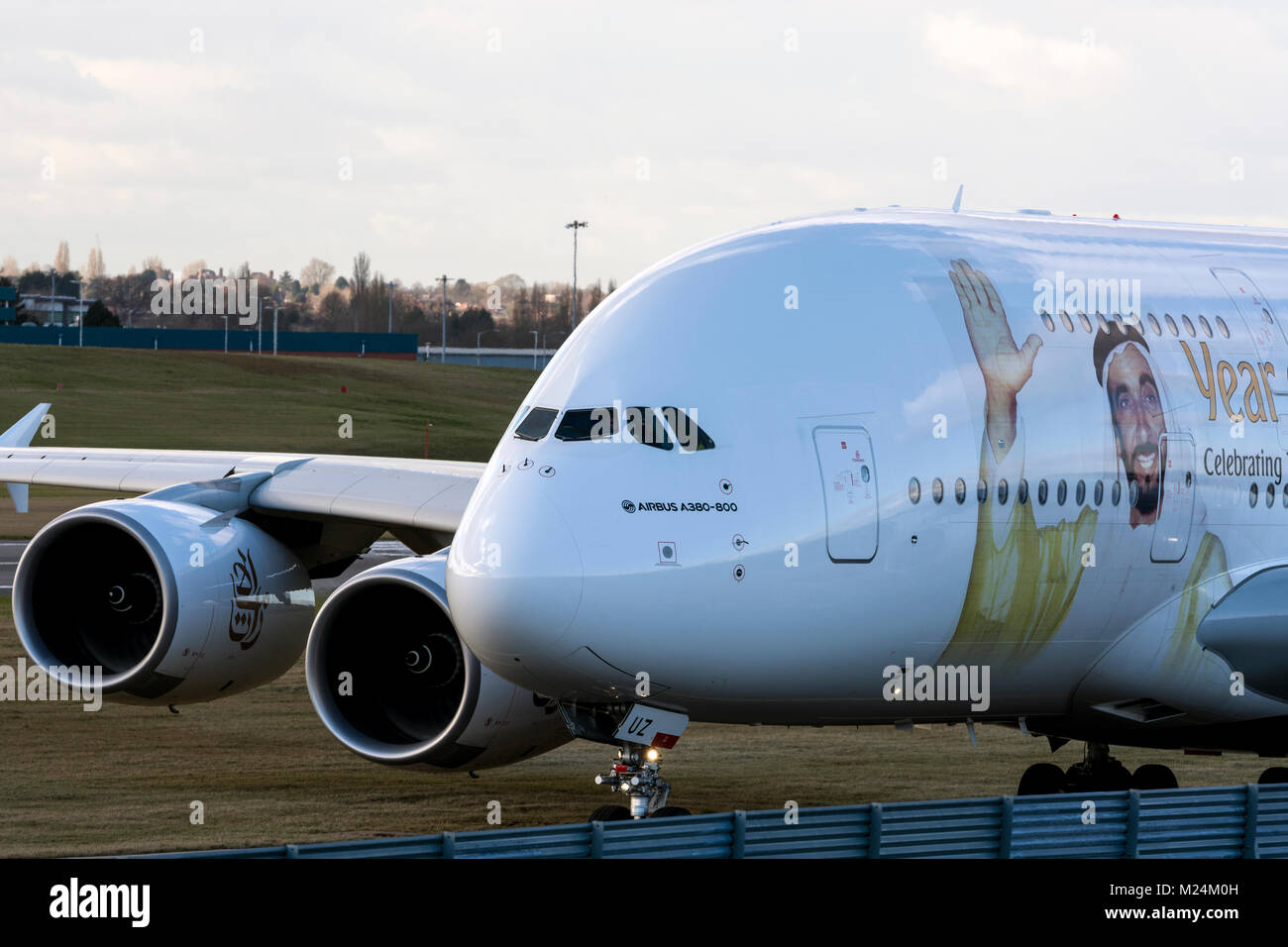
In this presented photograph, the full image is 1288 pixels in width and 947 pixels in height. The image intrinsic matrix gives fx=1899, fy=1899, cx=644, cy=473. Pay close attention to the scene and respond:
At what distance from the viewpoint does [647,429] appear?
12.6 m

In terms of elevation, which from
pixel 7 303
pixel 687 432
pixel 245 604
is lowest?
pixel 245 604

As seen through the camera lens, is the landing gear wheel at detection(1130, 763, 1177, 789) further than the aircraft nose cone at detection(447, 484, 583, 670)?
Yes

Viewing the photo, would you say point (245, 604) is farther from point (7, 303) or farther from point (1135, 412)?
point (7, 303)

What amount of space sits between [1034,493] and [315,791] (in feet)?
27.5

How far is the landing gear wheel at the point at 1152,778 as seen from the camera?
60.6 ft

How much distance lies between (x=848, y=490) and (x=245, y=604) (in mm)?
7280

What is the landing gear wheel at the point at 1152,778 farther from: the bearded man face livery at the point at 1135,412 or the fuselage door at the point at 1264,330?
the bearded man face livery at the point at 1135,412

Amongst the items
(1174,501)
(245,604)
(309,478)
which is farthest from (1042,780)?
(245,604)

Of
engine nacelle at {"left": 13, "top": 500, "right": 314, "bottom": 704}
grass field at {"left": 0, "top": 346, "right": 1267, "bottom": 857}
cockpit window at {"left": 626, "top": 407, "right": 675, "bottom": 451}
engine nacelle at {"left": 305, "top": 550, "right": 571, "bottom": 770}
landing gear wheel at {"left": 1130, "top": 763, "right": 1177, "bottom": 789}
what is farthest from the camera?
landing gear wheel at {"left": 1130, "top": 763, "right": 1177, "bottom": 789}

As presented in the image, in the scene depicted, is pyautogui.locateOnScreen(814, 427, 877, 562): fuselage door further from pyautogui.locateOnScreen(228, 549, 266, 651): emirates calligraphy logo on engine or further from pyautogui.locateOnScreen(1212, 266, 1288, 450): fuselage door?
pyautogui.locateOnScreen(228, 549, 266, 651): emirates calligraphy logo on engine

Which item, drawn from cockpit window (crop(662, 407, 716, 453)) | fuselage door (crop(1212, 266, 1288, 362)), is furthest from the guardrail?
fuselage door (crop(1212, 266, 1288, 362))

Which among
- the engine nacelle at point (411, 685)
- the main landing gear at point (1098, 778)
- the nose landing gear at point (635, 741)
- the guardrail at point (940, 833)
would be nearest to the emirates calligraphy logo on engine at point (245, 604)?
the engine nacelle at point (411, 685)

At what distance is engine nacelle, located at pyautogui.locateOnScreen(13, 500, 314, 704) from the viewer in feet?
57.6

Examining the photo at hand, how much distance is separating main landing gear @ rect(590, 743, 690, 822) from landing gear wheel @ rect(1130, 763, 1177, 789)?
7252 millimetres
